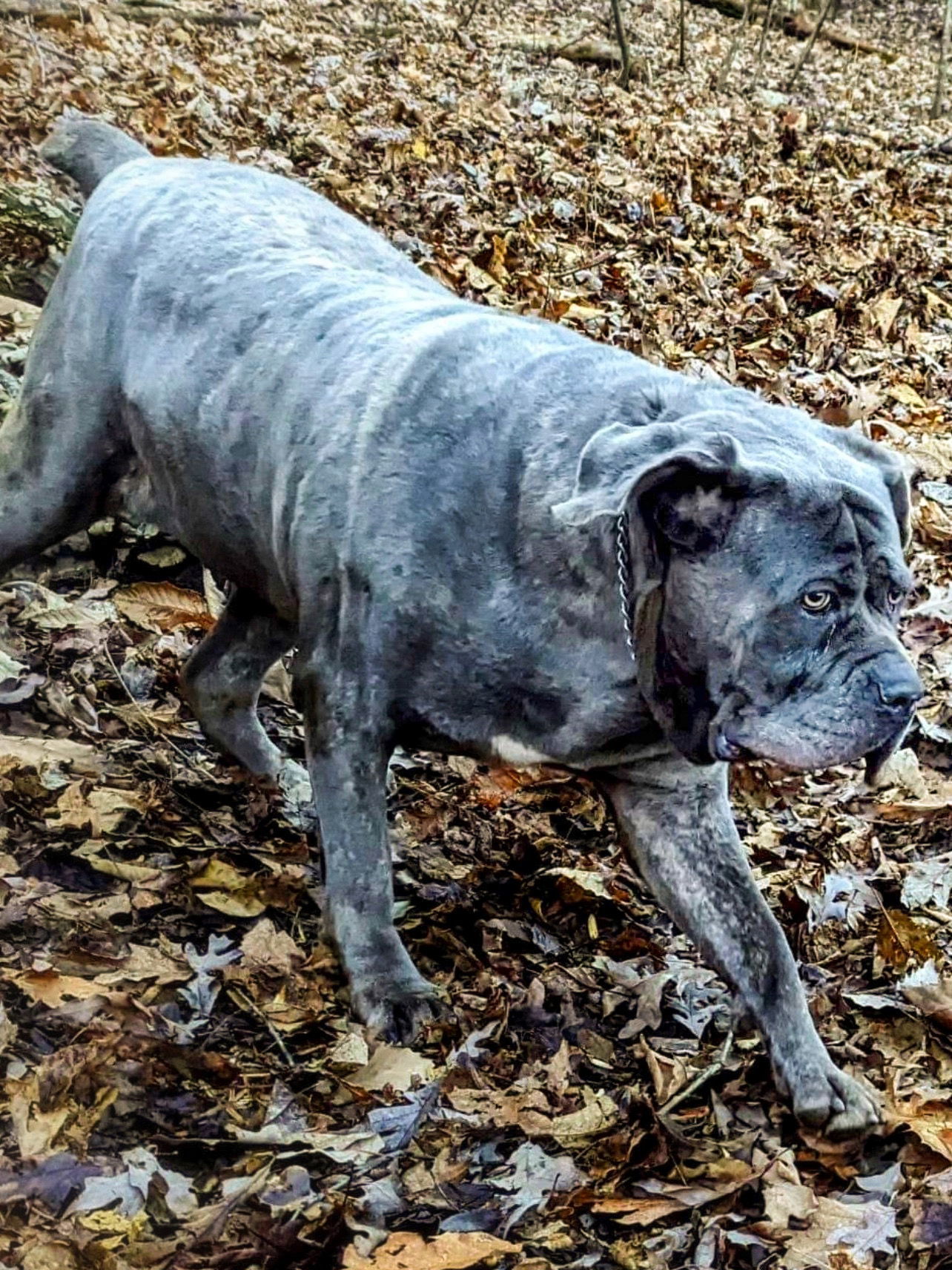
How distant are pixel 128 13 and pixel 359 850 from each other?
1105 centimetres

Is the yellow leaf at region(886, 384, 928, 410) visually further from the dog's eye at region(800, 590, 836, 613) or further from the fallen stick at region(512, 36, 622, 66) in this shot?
the fallen stick at region(512, 36, 622, 66)

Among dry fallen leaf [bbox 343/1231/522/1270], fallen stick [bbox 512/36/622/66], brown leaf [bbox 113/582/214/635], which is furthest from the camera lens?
fallen stick [bbox 512/36/622/66]

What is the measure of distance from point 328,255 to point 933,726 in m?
2.86

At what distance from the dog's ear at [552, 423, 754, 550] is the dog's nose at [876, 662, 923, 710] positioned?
1.56 feet

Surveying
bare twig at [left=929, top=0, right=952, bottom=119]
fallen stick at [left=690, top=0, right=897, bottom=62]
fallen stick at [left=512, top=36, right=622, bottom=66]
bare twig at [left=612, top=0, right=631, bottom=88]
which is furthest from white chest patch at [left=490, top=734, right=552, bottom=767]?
fallen stick at [left=690, top=0, right=897, bottom=62]

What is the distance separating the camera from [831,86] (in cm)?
1930

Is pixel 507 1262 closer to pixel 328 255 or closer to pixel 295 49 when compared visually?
pixel 328 255

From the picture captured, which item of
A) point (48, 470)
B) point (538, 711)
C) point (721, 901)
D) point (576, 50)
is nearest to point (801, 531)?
point (538, 711)

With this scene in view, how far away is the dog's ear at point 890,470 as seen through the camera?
372 centimetres

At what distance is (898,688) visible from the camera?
3318mm

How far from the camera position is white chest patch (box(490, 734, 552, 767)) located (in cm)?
388

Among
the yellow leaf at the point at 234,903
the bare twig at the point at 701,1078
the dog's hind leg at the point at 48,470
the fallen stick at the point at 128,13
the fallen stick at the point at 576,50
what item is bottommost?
the yellow leaf at the point at 234,903

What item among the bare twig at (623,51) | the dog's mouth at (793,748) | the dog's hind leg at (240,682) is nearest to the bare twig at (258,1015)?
the dog's hind leg at (240,682)

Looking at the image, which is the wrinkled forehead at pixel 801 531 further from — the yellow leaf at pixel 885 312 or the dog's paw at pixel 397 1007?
the yellow leaf at pixel 885 312
